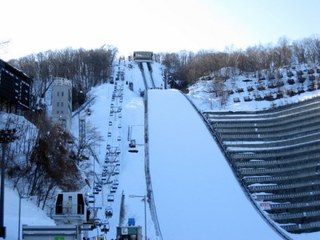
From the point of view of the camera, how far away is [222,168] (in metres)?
44.3

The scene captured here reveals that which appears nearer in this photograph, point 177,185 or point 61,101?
point 177,185

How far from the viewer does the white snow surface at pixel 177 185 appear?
3319 centimetres

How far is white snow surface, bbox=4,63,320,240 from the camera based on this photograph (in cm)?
3319

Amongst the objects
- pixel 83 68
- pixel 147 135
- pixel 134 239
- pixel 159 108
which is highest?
pixel 83 68

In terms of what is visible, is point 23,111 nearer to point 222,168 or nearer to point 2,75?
point 2,75

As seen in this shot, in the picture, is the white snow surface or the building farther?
the building

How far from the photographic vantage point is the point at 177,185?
40781 millimetres

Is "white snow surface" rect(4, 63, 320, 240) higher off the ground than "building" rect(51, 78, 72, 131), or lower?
lower

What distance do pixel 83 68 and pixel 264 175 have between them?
191ft

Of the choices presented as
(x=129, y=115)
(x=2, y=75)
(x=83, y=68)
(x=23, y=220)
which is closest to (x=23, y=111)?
(x=2, y=75)

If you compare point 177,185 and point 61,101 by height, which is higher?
point 61,101

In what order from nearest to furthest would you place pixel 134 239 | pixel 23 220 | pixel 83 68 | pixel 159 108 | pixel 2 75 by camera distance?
pixel 134 239
pixel 23 220
pixel 2 75
pixel 159 108
pixel 83 68

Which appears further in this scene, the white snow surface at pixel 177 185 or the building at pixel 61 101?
the building at pixel 61 101

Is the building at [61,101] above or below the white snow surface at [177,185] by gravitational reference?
above
